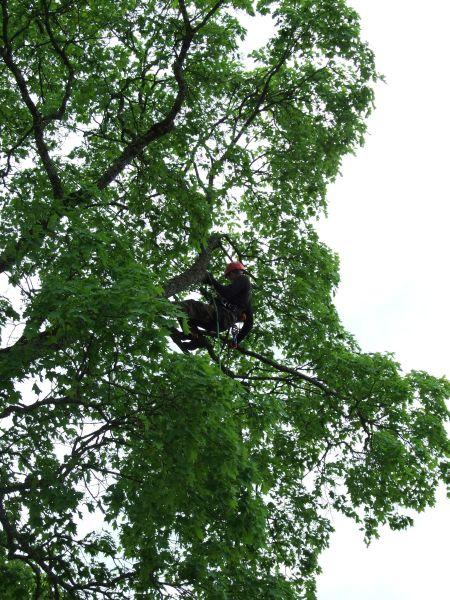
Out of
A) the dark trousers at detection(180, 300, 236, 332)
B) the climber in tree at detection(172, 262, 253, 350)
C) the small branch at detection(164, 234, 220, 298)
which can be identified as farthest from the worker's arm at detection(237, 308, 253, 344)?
the small branch at detection(164, 234, 220, 298)

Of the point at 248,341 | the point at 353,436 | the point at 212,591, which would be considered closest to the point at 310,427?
the point at 353,436

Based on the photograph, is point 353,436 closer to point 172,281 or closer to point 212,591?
point 172,281

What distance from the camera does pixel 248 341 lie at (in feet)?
46.6

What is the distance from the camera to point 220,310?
34.4 feet

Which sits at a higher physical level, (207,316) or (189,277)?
(189,277)

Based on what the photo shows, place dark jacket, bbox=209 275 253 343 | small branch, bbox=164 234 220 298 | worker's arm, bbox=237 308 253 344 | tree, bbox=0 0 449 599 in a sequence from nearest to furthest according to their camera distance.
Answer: tree, bbox=0 0 449 599
dark jacket, bbox=209 275 253 343
small branch, bbox=164 234 220 298
worker's arm, bbox=237 308 253 344

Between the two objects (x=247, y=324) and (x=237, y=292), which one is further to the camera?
(x=247, y=324)

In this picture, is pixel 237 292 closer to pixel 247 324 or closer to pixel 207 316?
pixel 207 316

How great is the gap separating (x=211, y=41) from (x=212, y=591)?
8688 mm

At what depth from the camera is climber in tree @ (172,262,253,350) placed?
1015 centimetres

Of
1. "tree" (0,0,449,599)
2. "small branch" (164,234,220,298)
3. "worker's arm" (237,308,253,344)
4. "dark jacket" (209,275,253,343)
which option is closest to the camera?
"tree" (0,0,449,599)

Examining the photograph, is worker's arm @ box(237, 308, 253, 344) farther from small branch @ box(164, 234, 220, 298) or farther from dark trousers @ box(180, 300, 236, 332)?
small branch @ box(164, 234, 220, 298)

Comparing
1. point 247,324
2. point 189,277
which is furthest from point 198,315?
point 247,324

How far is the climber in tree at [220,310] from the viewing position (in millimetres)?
10148
